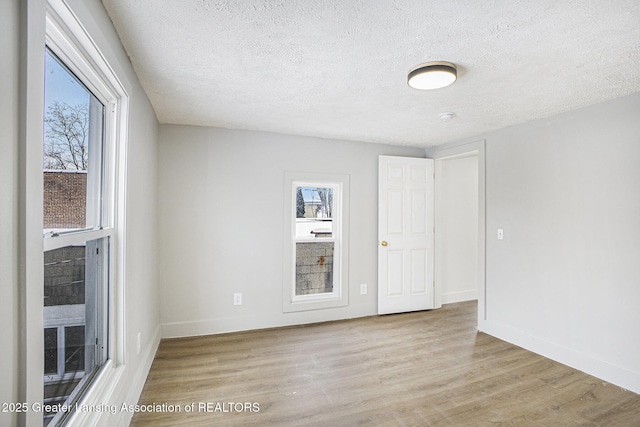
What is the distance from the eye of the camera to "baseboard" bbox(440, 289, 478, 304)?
186 inches

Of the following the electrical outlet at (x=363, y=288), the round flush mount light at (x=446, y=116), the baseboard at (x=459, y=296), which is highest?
the round flush mount light at (x=446, y=116)

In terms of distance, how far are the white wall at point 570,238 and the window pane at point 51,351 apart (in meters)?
3.68

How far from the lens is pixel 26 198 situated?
82cm

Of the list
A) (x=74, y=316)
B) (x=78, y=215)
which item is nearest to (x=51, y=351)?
(x=74, y=316)

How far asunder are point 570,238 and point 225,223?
343cm

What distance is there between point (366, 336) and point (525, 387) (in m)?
1.47


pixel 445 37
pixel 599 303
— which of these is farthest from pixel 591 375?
pixel 445 37

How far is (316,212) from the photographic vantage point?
12.9 ft

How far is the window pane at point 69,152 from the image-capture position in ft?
3.69

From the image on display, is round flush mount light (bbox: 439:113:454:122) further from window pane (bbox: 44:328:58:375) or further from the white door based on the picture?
window pane (bbox: 44:328:58:375)

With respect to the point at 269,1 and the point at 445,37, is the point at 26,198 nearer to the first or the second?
the point at 269,1

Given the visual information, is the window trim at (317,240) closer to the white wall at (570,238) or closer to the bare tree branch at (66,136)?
the white wall at (570,238)

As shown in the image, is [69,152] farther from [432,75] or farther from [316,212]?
[316,212]

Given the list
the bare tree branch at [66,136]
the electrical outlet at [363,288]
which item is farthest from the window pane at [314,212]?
the bare tree branch at [66,136]
